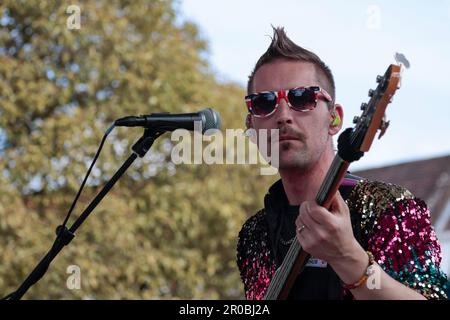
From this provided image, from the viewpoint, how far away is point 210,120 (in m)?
3.60

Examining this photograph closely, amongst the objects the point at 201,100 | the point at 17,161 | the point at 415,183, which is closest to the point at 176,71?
the point at 201,100

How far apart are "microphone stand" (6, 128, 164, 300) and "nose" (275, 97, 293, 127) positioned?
1.76 feet

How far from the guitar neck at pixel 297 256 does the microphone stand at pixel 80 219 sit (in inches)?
30.9

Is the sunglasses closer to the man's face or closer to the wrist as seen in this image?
the man's face

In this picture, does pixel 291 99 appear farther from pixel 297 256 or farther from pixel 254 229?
pixel 254 229

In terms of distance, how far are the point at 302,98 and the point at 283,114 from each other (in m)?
0.11

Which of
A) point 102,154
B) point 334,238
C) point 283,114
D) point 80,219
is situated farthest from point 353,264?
point 102,154

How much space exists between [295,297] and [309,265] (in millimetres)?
147

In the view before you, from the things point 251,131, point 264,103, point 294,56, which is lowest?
point 251,131

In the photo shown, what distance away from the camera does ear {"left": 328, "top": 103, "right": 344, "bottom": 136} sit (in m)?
3.63

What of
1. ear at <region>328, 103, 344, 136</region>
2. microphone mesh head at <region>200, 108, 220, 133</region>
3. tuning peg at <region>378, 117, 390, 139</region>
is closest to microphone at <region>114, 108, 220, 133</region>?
microphone mesh head at <region>200, 108, 220, 133</region>

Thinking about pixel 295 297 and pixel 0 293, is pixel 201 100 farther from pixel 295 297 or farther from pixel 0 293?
pixel 295 297

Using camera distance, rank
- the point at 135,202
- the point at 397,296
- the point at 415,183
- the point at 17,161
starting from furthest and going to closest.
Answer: the point at 415,183
the point at 135,202
the point at 17,161
the point at 397,296

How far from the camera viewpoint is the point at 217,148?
582 inches
